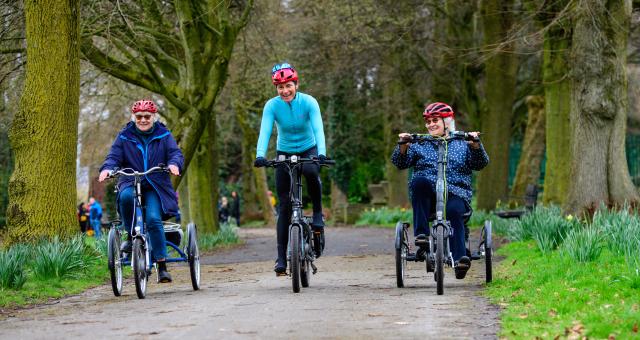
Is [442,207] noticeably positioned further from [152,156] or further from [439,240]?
[152,156]

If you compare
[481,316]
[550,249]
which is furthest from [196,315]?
[550,249]

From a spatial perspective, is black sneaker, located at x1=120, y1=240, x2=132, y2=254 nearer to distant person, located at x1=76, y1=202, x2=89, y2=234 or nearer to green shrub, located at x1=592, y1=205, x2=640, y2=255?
green shrub, located at x1=592, y1=205, x2=640, y2=255

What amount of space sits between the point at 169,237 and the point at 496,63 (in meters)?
15.4

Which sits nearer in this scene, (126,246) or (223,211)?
(126,246)

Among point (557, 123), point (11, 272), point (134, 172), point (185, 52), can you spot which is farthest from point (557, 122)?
point (11, 272)

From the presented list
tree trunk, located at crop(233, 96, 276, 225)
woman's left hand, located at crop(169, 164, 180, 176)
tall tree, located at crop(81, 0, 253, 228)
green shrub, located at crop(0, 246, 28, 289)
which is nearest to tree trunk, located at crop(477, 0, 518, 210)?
tall tree, located at crop(81, 0, 253, 228)

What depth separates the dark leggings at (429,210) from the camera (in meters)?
10.1

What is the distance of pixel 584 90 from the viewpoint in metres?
16.7

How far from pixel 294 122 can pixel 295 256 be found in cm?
140

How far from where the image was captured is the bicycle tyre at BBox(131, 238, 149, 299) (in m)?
9.89

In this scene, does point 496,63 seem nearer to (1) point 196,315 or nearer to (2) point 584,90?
(2) point 584,90

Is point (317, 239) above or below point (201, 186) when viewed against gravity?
below

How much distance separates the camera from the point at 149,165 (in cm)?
1063

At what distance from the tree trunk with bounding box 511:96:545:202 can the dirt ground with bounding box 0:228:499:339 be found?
64.9 feet
